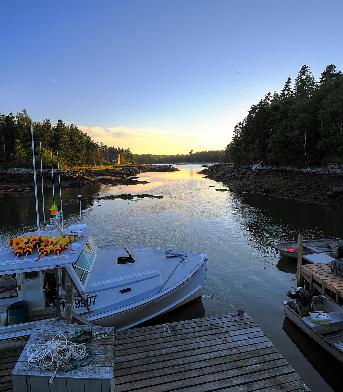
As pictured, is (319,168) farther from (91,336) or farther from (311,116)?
(91,336)

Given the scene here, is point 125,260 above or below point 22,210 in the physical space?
above

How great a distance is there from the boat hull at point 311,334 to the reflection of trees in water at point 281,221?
42.5 feet

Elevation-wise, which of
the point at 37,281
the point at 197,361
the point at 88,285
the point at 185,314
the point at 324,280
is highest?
the point at 37,281

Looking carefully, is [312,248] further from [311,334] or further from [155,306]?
[155,306]

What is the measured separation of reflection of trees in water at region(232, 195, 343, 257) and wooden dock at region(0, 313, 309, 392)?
18.7 m

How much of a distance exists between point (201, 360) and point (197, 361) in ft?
0.46

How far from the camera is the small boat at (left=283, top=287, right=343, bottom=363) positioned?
14065 mm

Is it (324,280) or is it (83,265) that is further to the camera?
(324,280)

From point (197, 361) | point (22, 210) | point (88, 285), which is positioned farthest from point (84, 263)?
point (22, 210)

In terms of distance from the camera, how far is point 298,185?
67.4m

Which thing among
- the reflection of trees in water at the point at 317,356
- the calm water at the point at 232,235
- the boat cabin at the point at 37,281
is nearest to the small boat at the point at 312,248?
the calm water at the point at 232,235

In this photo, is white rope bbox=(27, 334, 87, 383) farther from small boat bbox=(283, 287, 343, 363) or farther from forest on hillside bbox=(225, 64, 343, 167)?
forest on hillside bbox=(225, 64, 343, 167)

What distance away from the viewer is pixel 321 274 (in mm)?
17188

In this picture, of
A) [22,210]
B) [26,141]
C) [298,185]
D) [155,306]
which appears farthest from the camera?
[26,141]
